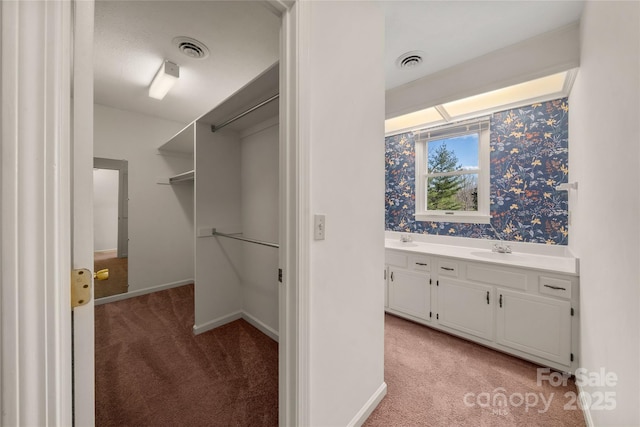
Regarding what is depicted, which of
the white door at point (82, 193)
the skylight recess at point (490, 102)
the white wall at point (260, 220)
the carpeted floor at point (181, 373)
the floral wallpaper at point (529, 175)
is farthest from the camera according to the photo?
the white wall at point (260, 220)

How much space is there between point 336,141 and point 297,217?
0.47 m

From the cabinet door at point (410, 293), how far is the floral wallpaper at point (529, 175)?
789mm

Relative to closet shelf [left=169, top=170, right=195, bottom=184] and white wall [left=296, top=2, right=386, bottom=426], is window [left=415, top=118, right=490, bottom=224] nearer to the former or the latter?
white wall [left=296, top=2, right=386, bottom=426]

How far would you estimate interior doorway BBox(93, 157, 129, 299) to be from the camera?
334cm

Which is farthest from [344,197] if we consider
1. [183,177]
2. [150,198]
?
[150,198]

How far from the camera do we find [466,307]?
230 cm

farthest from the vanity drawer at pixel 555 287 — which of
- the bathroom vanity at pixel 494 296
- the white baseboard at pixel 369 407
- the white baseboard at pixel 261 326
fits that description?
the white baseboard at pixel 261 326

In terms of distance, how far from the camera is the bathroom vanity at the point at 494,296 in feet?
6.16

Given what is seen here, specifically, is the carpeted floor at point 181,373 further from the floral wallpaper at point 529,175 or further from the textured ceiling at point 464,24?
the textured ceiling at point 464,24

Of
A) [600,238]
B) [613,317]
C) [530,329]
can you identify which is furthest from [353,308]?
[530,329]

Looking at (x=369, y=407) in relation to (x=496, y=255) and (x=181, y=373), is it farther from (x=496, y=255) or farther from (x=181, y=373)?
(x=496, y=255)

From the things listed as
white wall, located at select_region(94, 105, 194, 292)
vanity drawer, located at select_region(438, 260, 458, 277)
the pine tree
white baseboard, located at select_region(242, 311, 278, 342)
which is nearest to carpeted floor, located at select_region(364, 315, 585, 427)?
vanity drawer, located at select_region(438, 260, 458, 277)

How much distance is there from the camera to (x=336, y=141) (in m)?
1.30

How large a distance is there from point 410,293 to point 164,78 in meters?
3.21
